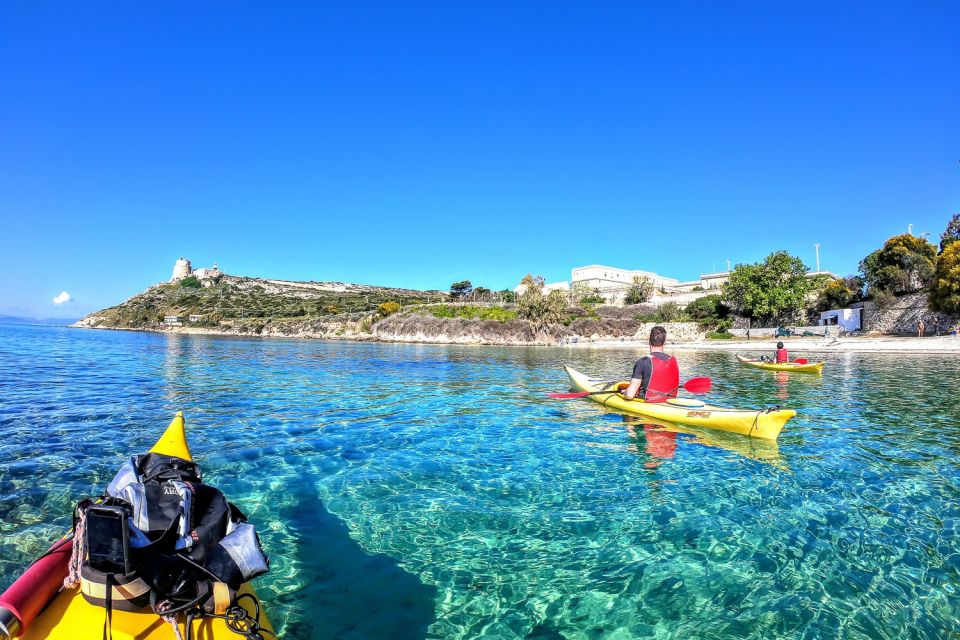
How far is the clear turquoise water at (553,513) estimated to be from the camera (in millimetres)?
4164

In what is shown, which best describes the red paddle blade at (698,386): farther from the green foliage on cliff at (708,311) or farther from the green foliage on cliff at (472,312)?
the green foliage on cliff at (472,312)

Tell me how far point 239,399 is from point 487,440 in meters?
9.56

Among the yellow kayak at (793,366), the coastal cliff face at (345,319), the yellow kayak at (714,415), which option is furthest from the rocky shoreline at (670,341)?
the yellow kayak at (714,415)

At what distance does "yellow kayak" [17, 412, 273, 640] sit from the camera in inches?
105

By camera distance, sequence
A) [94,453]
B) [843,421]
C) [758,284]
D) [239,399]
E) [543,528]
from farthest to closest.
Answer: [758,284]
[239,399]
[843,421]
[94,453]
[543,528]

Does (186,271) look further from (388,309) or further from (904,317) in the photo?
(904,317)

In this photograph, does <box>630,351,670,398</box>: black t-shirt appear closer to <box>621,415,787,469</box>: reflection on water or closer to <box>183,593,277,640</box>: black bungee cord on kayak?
<box>621,415,787,469</box>: reflection on water

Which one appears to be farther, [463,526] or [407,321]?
[407,321]

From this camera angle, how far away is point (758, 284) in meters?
62.9

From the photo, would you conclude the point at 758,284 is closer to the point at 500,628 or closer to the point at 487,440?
the point at 487,440

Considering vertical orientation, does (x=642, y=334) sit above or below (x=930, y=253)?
below

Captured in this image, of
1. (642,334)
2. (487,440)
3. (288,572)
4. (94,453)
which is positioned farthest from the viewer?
(642,334)

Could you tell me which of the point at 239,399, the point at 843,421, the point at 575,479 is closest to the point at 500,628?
the point at 575,479

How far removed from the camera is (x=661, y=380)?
38.3ft
